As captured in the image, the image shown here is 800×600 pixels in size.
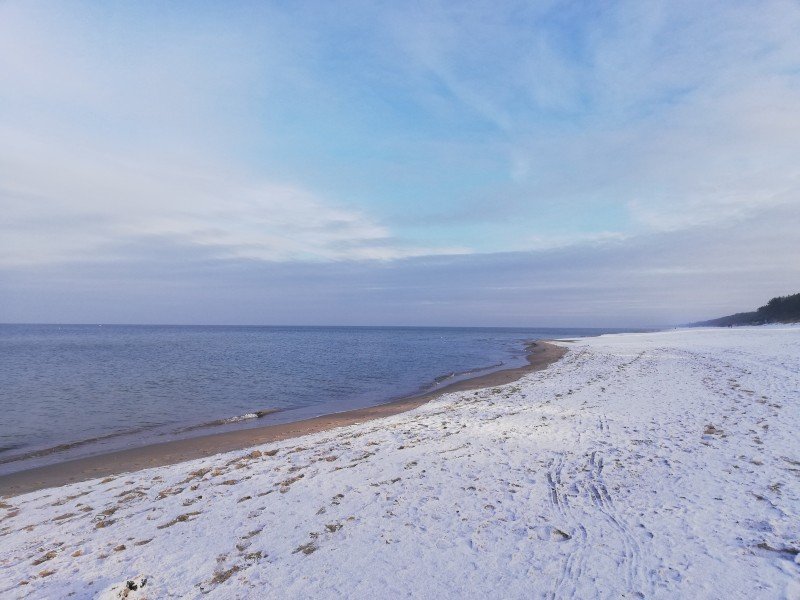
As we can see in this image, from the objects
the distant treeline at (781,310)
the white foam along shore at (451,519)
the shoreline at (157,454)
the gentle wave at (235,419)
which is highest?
the distant treeline at (781,310)

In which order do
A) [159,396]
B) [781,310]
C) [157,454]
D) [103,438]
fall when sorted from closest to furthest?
1. [157,454]
2. [103,438]
3. [159,396]
4. [781,310]

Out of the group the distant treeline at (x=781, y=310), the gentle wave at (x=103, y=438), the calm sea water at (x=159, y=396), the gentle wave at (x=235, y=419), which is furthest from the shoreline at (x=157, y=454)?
the distant treeline at (x=781, y=310)

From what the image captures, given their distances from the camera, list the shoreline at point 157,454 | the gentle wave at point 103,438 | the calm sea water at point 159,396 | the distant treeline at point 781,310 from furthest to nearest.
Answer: the distant treeline at point 781,310, the calm sea water at point 159,396, the gentle wave at point 103,438, the shoreline at point 157,454

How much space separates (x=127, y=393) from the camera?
22.9 meters

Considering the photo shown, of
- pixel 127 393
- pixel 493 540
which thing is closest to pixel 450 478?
pixel 493 540

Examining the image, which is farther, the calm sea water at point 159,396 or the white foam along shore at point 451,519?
the calm sea water at point 159,396

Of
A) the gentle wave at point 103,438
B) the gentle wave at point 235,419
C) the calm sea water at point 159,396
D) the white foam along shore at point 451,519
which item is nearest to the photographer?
the white foam along shore at point 451,519

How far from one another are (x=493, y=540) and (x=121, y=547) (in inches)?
202

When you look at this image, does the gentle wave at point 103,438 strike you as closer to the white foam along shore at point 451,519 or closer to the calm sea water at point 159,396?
the calm sea water at point 159,396

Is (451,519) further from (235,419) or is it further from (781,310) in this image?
(781,310)

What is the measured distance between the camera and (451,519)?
592 centimetres

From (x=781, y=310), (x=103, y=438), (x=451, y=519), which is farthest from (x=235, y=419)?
(x=781, y=310)

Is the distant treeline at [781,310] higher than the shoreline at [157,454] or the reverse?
higher

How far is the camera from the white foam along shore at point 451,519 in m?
4.52
